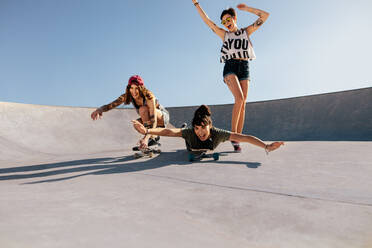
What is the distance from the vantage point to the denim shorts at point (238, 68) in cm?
354

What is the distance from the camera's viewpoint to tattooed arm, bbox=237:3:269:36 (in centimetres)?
341

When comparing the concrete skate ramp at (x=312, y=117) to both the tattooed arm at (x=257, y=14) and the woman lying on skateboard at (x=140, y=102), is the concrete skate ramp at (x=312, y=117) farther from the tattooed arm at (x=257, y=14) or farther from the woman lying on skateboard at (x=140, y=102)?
the woman lying on skateboard at (x=140, y=102)

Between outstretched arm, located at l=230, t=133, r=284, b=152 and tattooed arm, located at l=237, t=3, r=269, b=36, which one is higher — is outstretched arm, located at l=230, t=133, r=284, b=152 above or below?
below

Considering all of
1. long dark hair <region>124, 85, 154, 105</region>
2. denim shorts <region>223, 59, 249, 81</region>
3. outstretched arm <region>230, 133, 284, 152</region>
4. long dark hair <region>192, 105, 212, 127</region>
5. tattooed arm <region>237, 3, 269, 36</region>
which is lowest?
outstretched arm <region>230, 133, 284, 152</region>

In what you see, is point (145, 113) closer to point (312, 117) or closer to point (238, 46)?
point (238, 46)

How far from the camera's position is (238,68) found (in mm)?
3557

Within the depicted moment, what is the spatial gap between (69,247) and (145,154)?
2638 mm

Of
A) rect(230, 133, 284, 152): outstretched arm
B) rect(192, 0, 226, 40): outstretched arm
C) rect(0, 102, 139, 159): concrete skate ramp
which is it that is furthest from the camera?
rect(0, 102, 139, 159): concrete skate ramp

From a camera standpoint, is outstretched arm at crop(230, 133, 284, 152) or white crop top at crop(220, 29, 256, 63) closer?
outstretched arm at crop(230, 133, 284, 152)

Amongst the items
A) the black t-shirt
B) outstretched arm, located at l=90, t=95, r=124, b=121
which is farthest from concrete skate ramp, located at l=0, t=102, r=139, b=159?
the black t-shirt

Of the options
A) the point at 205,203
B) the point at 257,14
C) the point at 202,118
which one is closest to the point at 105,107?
the point at 202,118

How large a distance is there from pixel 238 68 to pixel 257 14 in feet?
2.67

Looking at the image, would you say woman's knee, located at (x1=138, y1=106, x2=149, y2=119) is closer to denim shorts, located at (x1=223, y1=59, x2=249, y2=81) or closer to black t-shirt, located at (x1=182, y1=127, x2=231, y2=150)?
black t-shirt, located at (x1=182, y1=127, x2=231, y2=150)

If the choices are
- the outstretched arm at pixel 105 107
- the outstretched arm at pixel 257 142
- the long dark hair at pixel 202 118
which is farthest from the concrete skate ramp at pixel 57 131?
the outstretched arm at pixel 257 142
